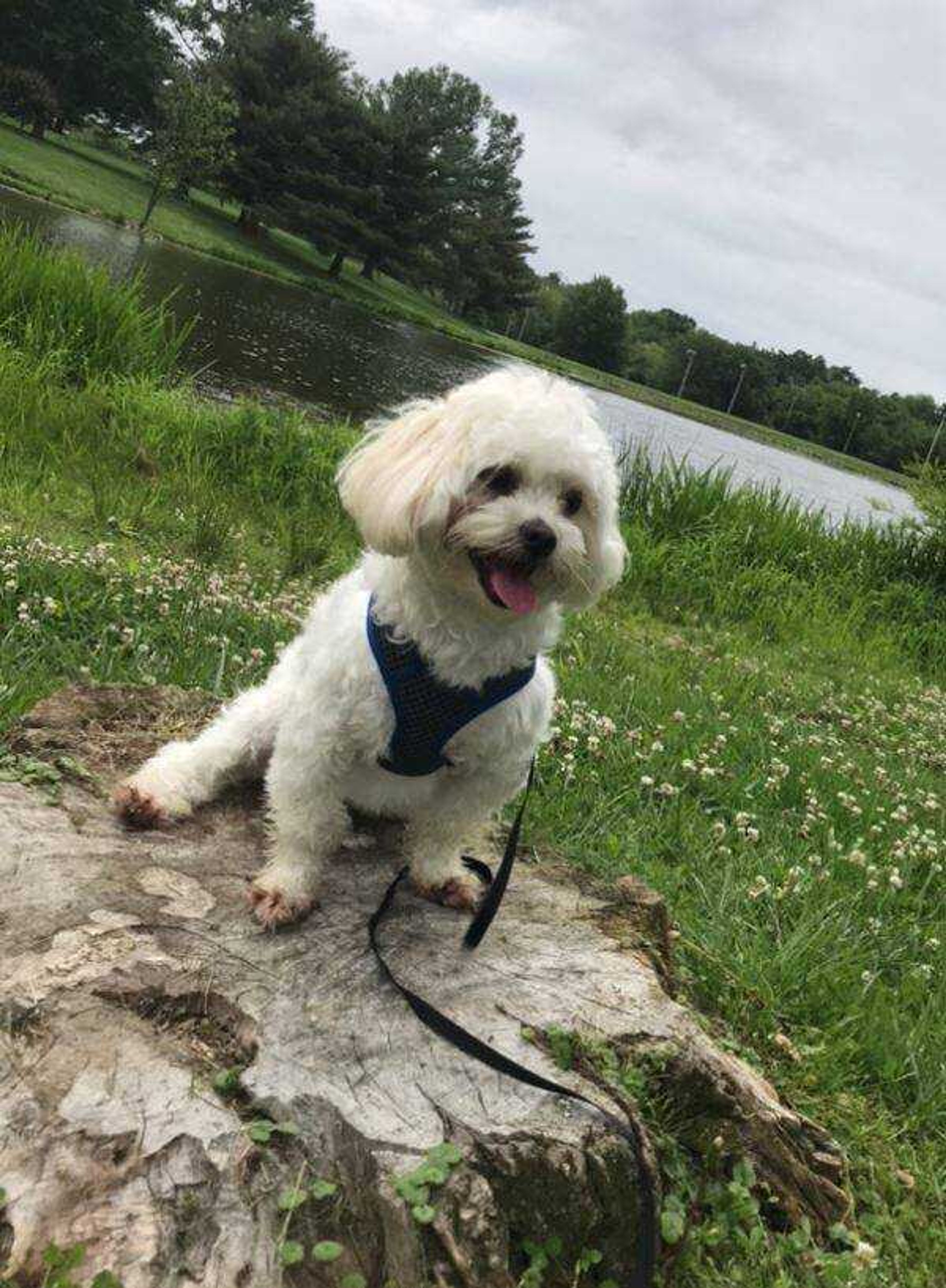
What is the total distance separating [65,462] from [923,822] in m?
6.54

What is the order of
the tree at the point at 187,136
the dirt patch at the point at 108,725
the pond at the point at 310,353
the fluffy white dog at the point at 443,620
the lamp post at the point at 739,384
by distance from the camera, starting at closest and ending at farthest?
the fluffy white dog at the point at 443,620 → the dirt patch at the point at 108,725 → the pond at the point at 310,353 → the tree at the point at 187,136 → the lamp post at the point at 739,384

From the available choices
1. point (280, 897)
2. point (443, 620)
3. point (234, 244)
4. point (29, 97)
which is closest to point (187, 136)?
point (234, 244)

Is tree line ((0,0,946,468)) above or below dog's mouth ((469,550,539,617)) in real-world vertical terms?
above

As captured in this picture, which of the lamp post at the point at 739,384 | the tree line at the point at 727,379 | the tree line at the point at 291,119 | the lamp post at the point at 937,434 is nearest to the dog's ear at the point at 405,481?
the lamp post at the point at 937,434

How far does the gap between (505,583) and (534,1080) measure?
1326 mm

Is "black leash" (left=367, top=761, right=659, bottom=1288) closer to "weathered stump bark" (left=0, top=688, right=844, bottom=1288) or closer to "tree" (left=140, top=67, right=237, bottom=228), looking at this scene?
"weathered stump bark" (left=0, top=688, right=844, bottom=1288)

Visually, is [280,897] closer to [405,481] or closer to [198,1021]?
[198,1021]

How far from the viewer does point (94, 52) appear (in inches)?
2313

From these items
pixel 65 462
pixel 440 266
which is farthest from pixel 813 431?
pixel 65 462

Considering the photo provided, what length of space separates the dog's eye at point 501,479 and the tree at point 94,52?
64.1 m

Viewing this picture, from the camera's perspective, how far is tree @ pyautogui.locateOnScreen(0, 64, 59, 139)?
53281 mm

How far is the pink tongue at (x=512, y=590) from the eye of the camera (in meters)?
2.98

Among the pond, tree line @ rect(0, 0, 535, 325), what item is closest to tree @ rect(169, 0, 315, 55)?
tree line @ rect(0, 0, 535, 325)

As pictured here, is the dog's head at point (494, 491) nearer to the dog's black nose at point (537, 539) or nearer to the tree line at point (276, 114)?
the dog's black nose at point (537, 539)
